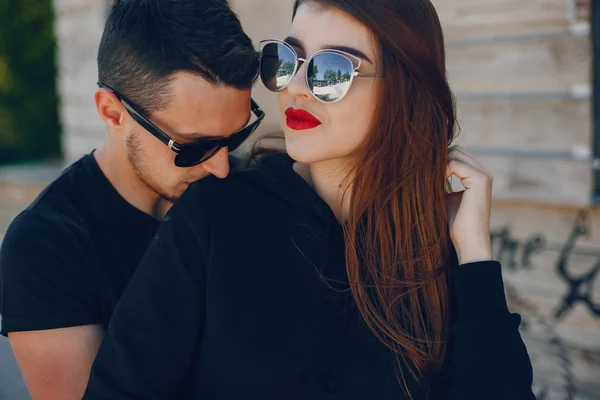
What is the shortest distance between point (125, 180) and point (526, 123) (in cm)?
287

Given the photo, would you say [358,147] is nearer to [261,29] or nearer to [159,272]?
[159,272]

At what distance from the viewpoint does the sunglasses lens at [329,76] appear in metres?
1.62

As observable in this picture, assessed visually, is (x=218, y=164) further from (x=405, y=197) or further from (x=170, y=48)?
(x=405, y=197)

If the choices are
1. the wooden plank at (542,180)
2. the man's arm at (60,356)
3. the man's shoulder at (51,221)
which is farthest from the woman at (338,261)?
the wooden plank at (542,180)

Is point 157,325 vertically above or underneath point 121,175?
underneath

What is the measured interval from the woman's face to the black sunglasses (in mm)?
389

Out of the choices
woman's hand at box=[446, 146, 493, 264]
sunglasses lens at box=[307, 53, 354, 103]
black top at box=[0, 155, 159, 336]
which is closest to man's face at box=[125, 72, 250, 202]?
black top at box=[0, 155, 159, 336]

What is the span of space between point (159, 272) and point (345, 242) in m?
0.49

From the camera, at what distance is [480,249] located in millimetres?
1721

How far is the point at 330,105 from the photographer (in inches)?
65.6

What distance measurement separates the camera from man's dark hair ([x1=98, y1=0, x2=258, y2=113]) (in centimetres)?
204

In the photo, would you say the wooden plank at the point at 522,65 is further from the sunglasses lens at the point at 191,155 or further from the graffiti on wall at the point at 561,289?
the sunglasses lens at the point at 191,155

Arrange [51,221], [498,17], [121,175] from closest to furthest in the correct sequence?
[51,221], [121,175], [498,17]

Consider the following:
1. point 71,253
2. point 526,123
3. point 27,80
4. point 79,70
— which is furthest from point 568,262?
point 27,80
